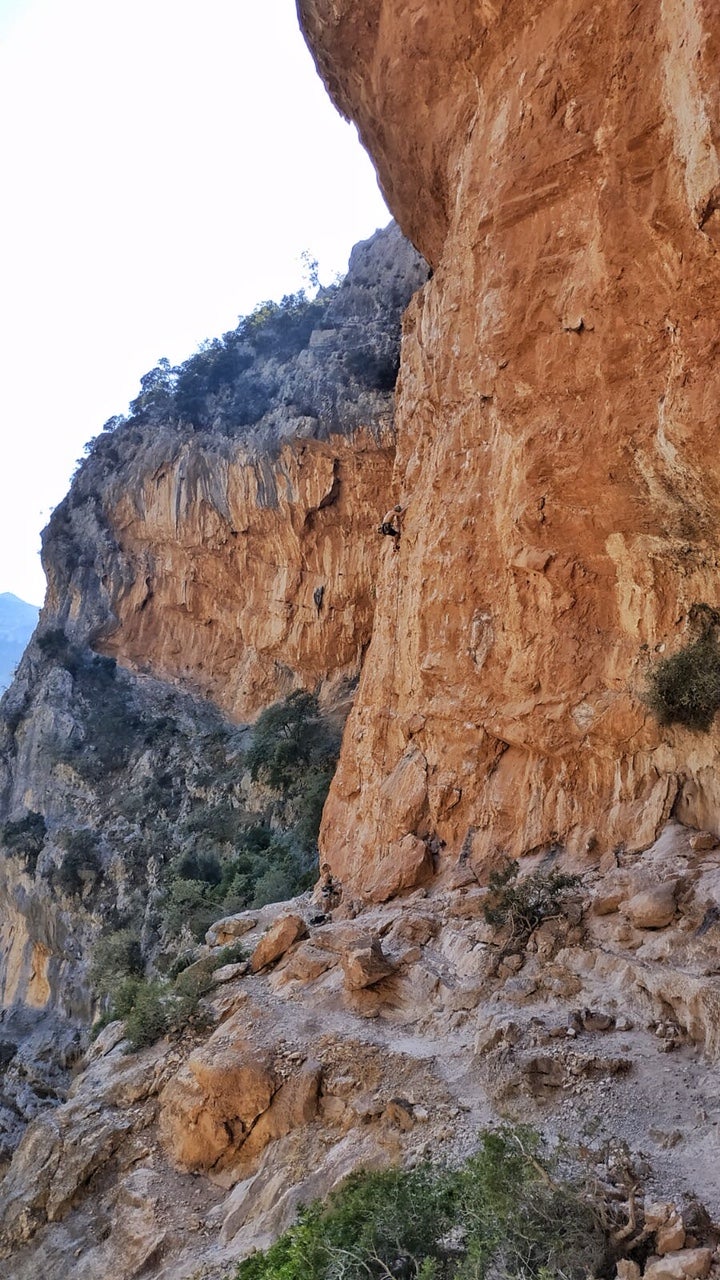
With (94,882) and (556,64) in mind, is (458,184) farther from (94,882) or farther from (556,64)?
(94,882)

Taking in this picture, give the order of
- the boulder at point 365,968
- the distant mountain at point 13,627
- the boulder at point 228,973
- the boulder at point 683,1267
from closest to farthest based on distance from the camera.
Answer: the boulder at point 683,1267, the boulder at point 365,968, the boulder at point 228,973, the distant mountain at point 13,627

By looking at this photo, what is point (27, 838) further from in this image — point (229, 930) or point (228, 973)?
point (228, 973)

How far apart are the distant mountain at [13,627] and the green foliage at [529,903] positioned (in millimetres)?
115122

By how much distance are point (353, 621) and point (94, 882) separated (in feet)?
37.1

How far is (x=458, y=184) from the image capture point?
10.6 m

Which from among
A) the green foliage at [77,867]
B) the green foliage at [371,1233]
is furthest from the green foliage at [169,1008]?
the green foliage at [77,867]

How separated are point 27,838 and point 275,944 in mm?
19284

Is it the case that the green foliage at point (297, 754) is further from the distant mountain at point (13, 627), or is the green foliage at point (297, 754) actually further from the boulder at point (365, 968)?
the distant mountain at point (13, 627)

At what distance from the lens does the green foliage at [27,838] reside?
25.6 meters

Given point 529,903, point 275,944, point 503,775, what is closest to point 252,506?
point 503,775

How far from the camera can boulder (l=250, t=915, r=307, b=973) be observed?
9914 mm

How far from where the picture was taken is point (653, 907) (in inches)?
276

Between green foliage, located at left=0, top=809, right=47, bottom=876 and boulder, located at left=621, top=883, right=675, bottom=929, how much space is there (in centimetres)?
2312

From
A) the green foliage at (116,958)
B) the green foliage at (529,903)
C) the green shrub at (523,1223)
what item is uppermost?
the green foliage at (529,903)
